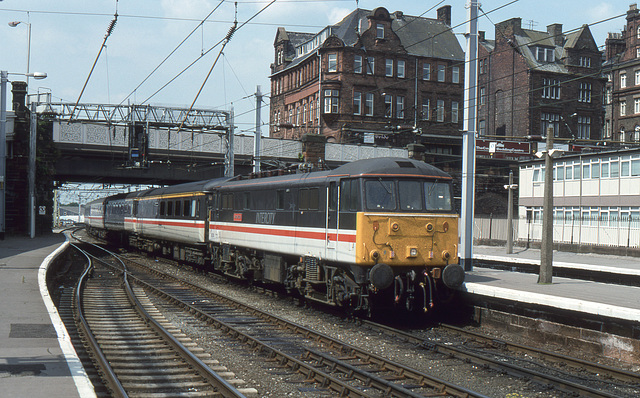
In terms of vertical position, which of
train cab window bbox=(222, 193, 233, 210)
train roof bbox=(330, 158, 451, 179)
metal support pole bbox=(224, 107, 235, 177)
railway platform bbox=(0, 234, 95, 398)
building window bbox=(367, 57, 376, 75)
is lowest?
railway platform bbox=(0, 234, 95, 398)

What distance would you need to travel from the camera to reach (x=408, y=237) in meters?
14.9

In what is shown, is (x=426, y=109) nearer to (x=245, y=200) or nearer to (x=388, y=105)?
(x=388, y=105)

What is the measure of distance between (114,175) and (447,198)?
37651 mm

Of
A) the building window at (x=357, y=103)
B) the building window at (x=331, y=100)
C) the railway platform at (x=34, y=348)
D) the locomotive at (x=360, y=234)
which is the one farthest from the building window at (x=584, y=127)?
the railway platform at (x=34, y=348)

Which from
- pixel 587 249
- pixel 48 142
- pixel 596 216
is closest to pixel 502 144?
pixel 596 216

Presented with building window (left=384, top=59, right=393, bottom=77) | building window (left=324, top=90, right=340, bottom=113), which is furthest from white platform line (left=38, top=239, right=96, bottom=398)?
building window (left=384, top=59, right=393, bottom=77)

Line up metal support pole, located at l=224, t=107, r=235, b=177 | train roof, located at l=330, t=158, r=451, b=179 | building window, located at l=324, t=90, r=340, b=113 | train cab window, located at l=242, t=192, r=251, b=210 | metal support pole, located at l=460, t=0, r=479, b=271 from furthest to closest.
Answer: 1. building window, located at l=324, t=90, r=340, b=113
2. metal support pole, located at l=224, t=107, r=235, b=177
3. train cab window, located at l=242, t=192, r=251, b=210
4. metal support pole, located at l=460, t=0, r=479, b=271
5. train roof, located at l=330, t=158, r=451, b=179

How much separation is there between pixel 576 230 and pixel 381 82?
3049cm

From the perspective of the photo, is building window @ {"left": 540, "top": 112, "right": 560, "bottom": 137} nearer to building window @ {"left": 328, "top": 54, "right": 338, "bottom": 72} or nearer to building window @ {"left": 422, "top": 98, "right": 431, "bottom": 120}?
building window @ {"left": 422, "top": 98, "right": 431, "bottom": 120}

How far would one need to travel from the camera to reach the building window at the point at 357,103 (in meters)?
63.8

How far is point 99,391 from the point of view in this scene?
927 cm

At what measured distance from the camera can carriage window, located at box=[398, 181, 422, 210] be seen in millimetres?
15008

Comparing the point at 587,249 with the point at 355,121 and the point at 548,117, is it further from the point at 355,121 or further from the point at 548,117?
the point at 548,117

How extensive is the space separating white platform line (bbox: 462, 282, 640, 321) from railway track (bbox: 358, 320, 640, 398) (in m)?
1.18
